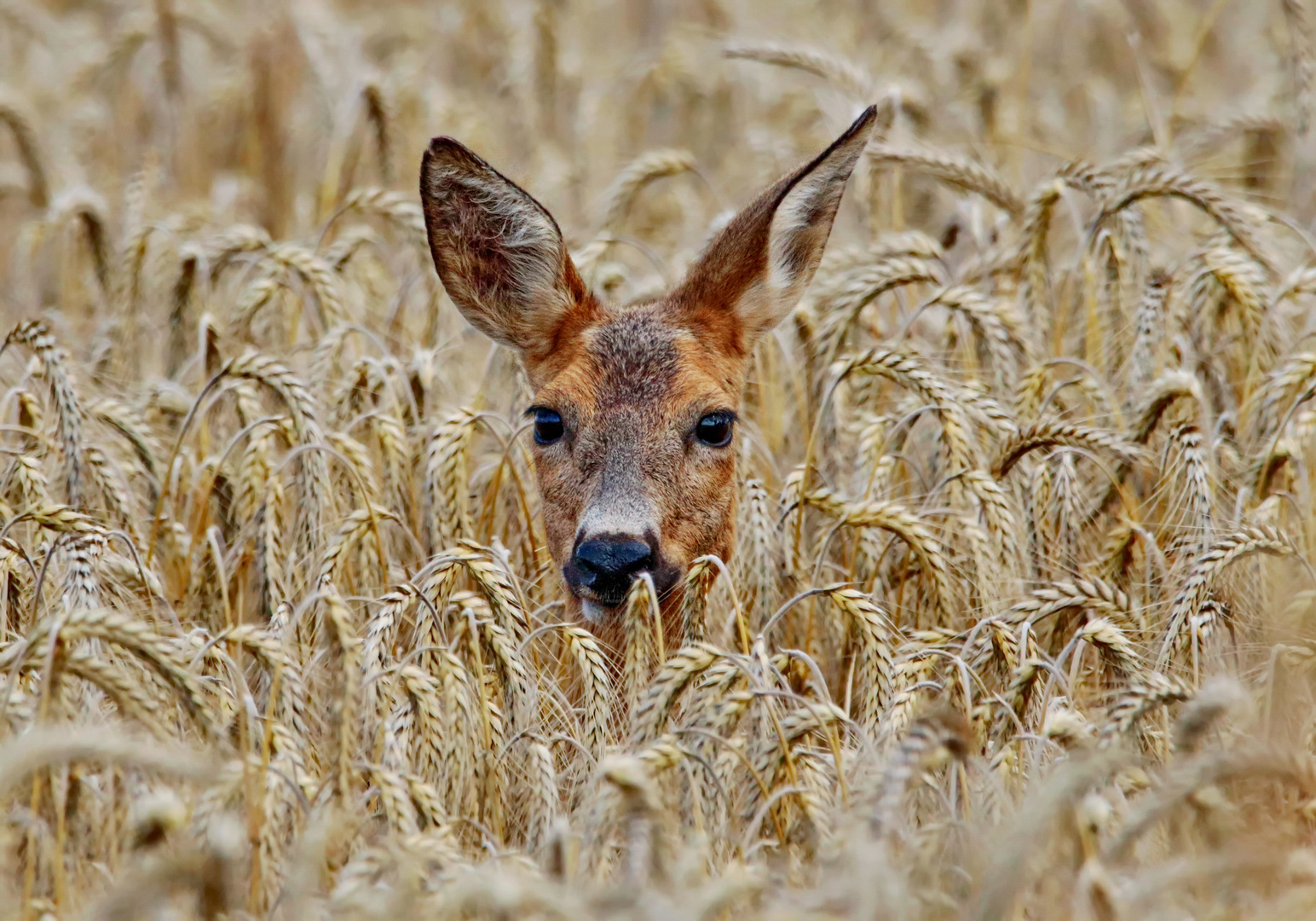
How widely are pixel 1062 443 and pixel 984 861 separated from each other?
2.25 metres

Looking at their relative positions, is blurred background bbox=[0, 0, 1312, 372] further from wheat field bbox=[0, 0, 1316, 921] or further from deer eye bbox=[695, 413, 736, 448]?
deer eye bbox=[695, 413, 736, 448]

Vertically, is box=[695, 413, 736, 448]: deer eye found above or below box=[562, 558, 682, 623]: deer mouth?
above

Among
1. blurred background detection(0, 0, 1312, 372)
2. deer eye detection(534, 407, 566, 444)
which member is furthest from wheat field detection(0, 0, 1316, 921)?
deer eye detection(534, 407, 566, 444)

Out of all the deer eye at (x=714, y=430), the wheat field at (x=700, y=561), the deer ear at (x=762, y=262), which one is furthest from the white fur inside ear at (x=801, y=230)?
the deer eye at (x=714, y=430)

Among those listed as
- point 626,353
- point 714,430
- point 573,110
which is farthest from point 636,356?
point 573,110

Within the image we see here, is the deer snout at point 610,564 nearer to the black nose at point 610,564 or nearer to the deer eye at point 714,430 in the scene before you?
the black nose at point 610,564

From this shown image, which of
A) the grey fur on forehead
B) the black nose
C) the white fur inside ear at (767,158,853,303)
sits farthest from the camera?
the white fur inside ear at (767,158,853,303)

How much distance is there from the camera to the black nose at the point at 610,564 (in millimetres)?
4301

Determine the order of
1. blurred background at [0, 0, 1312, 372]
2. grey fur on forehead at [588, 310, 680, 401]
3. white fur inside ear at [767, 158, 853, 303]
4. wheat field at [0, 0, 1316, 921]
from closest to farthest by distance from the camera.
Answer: wheat field at [0, 0, 1316, 921], grey fur on forehead at [588, 310, 680, 401], white fur inside ear at [767, 158, 853, 303], blurred background at [0, 0, 1312, 372]

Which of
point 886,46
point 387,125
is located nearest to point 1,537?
point 387,125

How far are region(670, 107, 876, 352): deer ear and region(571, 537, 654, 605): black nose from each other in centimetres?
122

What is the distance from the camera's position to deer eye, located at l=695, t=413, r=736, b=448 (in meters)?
4.94

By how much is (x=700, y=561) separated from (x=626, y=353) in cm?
99

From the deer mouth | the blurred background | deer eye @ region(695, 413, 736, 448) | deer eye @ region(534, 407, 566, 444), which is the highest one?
the blurred background
